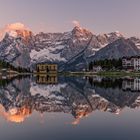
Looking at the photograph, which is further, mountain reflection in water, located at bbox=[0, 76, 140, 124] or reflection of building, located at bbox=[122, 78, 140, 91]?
reflection of building, located at bbox=[122, 78, 140, 91]

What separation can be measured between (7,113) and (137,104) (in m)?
16.1

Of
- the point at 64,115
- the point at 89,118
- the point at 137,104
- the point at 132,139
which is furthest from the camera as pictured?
the point at 137,104

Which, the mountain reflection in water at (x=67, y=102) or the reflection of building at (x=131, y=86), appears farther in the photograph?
the reflection of building at (x=131, y=86)

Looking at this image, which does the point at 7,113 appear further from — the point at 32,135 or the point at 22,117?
the point at 32,135

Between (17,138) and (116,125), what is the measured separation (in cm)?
862

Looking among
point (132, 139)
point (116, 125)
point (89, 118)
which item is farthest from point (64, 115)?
point (132, 139)

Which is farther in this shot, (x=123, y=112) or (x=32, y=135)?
(x=123, y=112)

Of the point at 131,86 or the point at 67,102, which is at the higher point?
the point at 131,86

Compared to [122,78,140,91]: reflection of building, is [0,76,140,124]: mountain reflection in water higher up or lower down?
lower down

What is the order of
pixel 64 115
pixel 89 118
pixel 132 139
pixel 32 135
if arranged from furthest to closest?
pixel 64 115
pixel 89 118
pixel 32 135
pixel 132 139

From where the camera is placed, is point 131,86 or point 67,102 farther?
point 131,86

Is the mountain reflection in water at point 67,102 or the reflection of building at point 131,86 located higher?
the reflection of building at point 131,86

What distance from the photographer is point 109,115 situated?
38.0 m

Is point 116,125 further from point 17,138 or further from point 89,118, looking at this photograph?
point 17,138
